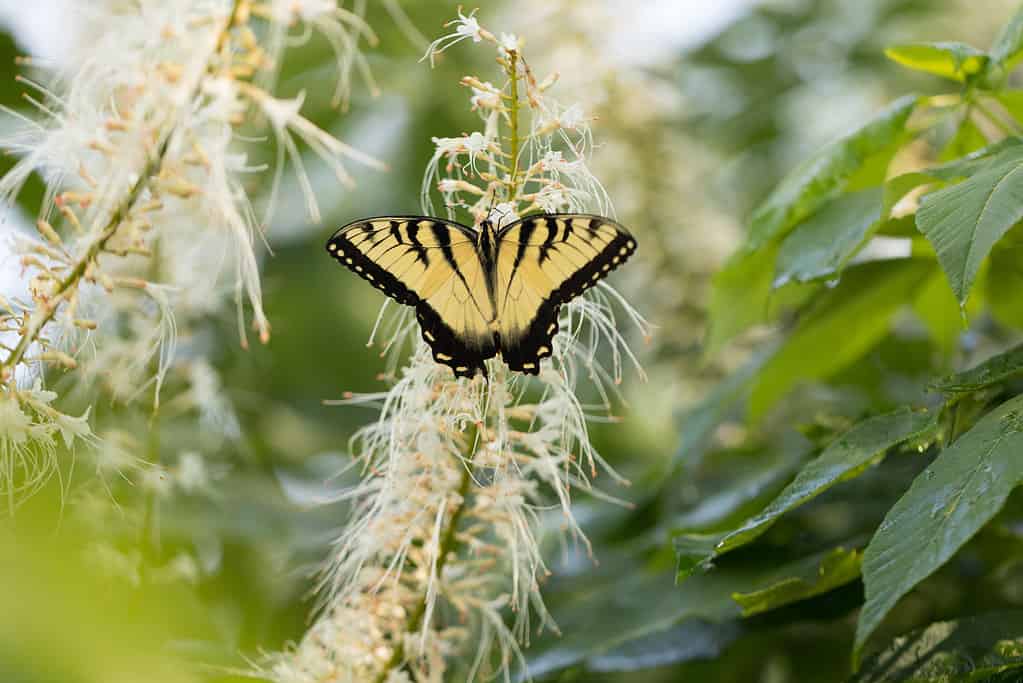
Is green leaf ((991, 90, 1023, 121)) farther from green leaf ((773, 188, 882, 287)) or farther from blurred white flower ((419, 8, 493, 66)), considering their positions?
blurred white flower ((419, 8, 493, 66))

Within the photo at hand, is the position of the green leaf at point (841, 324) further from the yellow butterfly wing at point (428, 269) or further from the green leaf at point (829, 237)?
the yellow butterfly wing at point (428, 269)

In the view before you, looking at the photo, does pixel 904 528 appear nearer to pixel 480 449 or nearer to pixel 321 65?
pixel 480 449

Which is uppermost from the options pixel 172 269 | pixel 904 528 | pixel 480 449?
pixel 172 269

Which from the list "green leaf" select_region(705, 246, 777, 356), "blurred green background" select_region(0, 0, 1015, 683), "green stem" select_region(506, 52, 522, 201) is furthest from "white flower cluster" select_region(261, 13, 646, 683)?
"green leaf" select_region(705, 246, 777, 356)

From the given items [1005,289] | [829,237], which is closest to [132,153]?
[829,237]

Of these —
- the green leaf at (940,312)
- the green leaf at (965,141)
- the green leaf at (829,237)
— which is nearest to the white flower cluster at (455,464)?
the green leaf at (829,237)

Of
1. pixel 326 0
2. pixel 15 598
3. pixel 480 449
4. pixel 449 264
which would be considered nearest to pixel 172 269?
pixel 449 264
